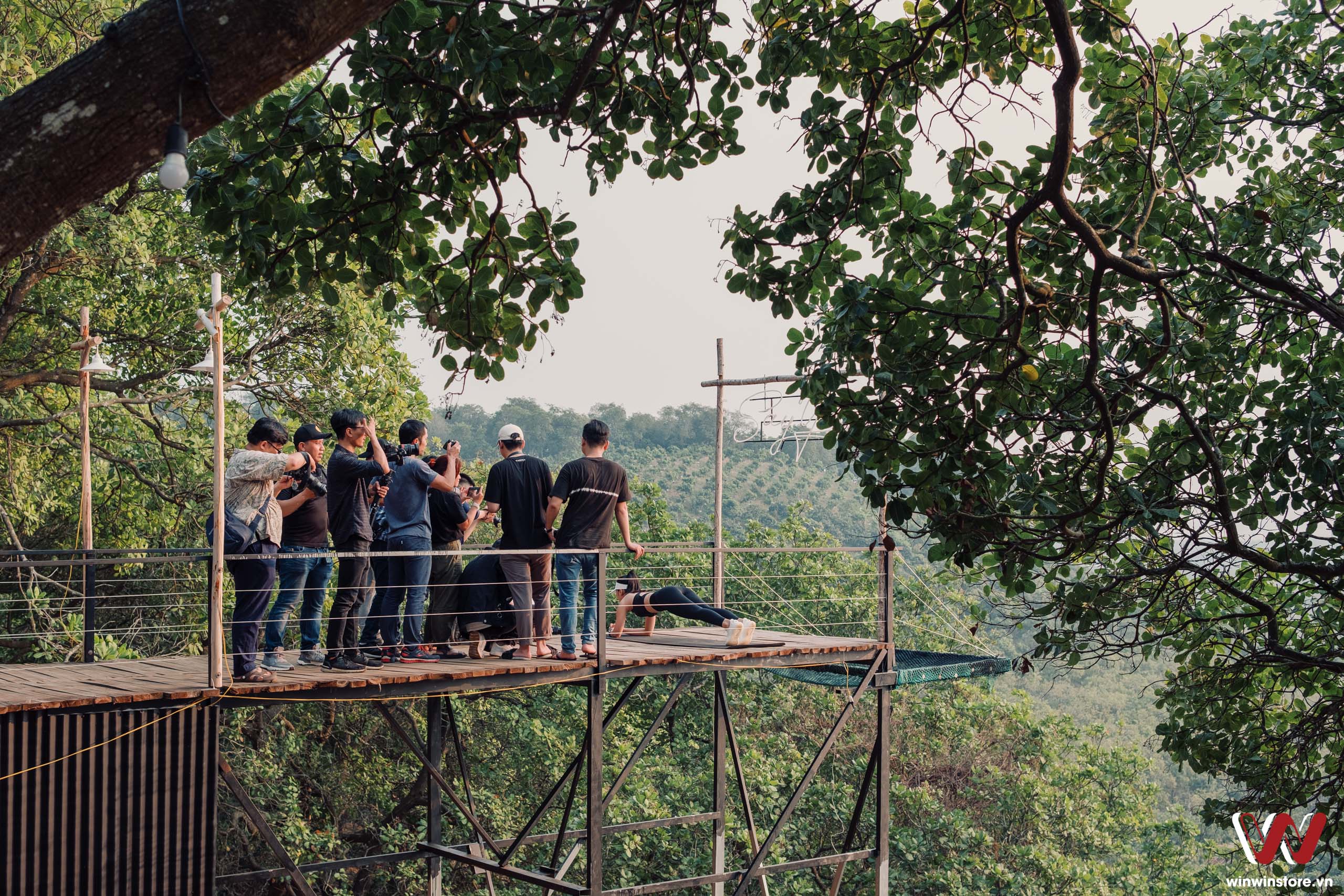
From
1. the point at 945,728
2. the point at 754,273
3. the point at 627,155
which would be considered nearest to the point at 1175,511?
the point at 754,273

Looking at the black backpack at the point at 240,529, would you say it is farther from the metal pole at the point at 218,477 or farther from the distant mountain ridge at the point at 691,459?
the distant mountain ridge at the point at 691,459

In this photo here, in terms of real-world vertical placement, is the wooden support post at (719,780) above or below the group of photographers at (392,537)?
below

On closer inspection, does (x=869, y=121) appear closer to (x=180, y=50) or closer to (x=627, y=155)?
(x=627, y=155)

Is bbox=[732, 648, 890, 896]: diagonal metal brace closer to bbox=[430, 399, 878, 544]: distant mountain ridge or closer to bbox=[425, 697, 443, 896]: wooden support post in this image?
bbox=[425, 697, 443, 896]: wooden support post

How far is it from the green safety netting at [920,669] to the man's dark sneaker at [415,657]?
328 centimetres

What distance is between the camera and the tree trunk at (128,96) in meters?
2.01

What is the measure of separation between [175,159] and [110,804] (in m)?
4.98

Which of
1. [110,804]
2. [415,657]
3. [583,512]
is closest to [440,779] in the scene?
[415,657]

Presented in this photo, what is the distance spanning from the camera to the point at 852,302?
448 centimetres

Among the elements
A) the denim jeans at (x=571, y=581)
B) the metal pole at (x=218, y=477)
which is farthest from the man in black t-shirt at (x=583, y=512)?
the metal pole at (x=218, y=477)

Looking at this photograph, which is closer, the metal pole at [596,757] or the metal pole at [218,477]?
the metal pole at [218,477]

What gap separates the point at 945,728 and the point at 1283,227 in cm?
2004

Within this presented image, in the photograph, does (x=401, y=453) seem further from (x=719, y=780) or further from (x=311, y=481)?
(x=719, y=780)

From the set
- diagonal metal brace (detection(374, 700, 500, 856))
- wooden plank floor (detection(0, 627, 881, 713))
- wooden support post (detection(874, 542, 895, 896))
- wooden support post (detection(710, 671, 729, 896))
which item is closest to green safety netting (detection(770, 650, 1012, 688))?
wooden support post (detection(874, 542, 895, 896))
